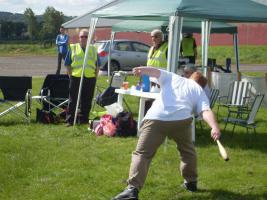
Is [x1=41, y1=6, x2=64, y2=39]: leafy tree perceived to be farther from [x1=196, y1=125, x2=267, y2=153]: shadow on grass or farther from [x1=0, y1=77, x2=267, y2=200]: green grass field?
[x1=196, y1=125, x2=267, y2=153]: shadow on grass

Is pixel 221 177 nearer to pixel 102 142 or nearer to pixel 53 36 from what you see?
pixel 102 142

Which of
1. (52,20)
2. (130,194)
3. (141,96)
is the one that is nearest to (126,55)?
(141,96)

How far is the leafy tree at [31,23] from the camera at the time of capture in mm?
59031

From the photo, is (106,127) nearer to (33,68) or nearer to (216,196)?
(216,196)

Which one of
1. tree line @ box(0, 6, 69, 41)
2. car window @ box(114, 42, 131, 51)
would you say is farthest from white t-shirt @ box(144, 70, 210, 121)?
tree line @ box(0, 6, 69, 41)

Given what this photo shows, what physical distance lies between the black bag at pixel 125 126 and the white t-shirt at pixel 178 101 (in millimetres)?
3706

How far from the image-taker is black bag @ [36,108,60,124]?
10.1 metres

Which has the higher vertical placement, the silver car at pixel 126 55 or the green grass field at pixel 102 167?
the silver car at pixel 126 55

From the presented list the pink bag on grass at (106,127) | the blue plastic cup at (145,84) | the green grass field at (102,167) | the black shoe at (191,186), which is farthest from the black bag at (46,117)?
the black shoe at (191,186)

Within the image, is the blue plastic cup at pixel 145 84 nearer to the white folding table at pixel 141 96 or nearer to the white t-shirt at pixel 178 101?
the white folding table at pixel 141 96

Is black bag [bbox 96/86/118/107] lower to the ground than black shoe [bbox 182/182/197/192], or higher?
higher

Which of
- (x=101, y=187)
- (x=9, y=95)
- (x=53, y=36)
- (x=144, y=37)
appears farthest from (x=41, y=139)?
(x=53, y=36)

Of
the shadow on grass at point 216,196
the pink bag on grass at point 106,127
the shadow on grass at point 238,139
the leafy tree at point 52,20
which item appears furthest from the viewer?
the leafy tree at point 52,20

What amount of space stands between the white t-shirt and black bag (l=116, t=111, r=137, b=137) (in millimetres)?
3706
